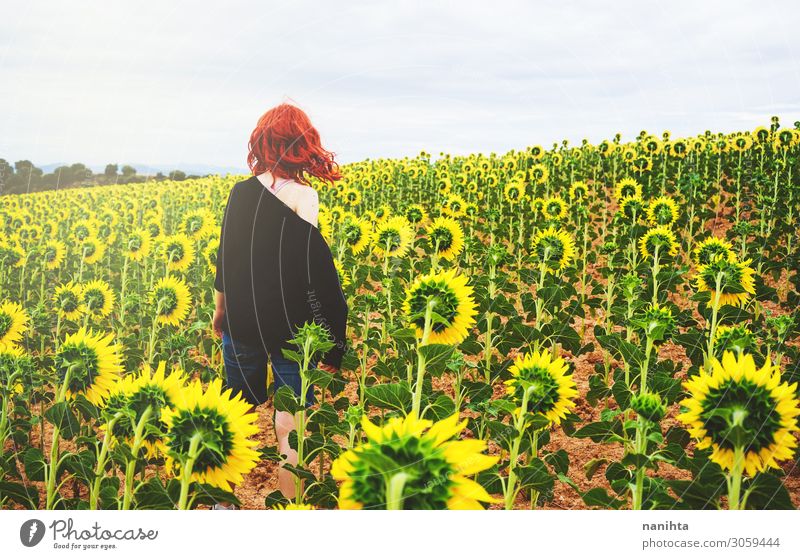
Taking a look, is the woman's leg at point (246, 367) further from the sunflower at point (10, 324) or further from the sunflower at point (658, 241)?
the sunflower at point (658, 241)

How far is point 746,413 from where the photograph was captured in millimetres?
1051

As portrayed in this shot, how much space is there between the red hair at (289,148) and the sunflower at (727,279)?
1.56 m

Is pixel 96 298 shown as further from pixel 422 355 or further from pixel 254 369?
pixel 422 355

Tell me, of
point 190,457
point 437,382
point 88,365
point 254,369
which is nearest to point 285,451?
point 254,369

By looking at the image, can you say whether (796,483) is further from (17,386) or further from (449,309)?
(17,386)

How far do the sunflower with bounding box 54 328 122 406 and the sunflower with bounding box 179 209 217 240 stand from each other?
6.91 feet

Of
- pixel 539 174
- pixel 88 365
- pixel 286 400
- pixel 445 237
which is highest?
pixel 539 174

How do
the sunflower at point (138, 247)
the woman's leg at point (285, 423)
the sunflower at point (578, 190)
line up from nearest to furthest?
the woman's leg at point (285, 423), the sunflower at point (138, 247), the sunflower at point (578, 190)

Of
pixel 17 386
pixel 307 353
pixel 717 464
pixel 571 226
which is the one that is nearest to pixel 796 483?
pixel 717 464

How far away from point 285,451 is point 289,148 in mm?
852

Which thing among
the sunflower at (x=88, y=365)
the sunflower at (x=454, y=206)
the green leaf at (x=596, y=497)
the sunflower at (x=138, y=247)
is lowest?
the green leaf at (x=596, y=497)

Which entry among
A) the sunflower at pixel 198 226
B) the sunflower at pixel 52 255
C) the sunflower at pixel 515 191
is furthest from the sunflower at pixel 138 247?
the sunflower at pixel 515 191

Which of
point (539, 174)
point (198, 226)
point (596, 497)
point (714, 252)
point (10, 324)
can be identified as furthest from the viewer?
point (539, 174)

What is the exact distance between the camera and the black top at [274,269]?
1.55 m
